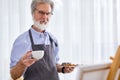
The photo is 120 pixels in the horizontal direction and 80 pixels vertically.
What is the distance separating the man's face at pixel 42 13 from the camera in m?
1.88

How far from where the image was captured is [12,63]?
1.75 metres

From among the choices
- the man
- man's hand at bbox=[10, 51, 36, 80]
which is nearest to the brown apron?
the man

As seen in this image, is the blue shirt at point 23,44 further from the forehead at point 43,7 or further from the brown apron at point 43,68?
the forehead at point 43,7

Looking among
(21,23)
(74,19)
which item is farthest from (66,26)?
(21,23)

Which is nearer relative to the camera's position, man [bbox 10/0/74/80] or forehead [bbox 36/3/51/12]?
man [bbox 10/0/74/80]

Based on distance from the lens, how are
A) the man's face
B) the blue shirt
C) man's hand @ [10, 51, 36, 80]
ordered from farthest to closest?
the man's face < the blue shirt < man's hand @ [10, 51, 36, 80]

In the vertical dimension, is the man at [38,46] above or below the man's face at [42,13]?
below

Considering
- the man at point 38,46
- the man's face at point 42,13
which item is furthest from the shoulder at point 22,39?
the man's face at point 42,13

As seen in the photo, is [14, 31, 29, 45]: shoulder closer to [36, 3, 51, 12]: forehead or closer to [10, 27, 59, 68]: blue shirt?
[10, 27, 59, 68]: blue shirt

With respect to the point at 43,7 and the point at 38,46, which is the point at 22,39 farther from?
the point at 43,7

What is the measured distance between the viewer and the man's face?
6.17 ft

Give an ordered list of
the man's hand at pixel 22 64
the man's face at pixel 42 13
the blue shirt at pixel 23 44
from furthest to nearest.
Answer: the man's face at pixel 42 13, the blue shirt at pixel 23 44, the man's hand at pixel 22 64

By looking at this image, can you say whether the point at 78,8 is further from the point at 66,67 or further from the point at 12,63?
the point at 12,63

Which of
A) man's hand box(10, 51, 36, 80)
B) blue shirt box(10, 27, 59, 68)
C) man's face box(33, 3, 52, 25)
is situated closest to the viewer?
man's hand box(10, 51, 36, 80)
